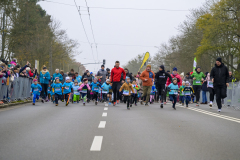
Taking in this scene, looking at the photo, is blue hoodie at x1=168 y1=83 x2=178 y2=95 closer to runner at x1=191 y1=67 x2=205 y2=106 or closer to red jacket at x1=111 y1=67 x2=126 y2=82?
red jacket at x1=111 y1=67 x2=126 y2=82

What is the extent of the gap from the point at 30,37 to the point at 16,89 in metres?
24.2

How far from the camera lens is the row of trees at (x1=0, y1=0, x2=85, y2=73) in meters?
38.0

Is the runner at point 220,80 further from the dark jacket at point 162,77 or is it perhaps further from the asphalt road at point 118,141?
the asphalt road at point 118,141

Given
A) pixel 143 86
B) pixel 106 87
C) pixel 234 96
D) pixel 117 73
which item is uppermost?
pixel 117 73

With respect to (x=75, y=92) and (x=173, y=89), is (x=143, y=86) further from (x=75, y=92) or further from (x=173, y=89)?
(x=75, y=92)

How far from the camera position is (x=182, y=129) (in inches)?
317

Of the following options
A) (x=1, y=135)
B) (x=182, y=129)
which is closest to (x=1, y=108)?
(x=1, y=135)

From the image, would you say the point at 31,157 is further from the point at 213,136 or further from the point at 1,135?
the point at 213,136

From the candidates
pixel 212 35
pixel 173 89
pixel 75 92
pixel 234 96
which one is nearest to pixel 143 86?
pixel 173 89

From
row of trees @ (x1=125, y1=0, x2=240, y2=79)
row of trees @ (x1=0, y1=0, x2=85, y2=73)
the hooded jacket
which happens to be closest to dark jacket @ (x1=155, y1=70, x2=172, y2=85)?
the hooded jacket

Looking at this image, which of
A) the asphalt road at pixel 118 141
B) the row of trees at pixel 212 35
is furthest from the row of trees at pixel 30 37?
the asphalt road at pixel 118 141

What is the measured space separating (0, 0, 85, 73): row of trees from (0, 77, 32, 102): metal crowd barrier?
14106 mm

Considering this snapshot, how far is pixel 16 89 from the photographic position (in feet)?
56.2

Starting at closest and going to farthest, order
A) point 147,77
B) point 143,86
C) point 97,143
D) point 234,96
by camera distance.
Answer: point 97,143 → point 147,77 → point 143,86 → point 234,96
